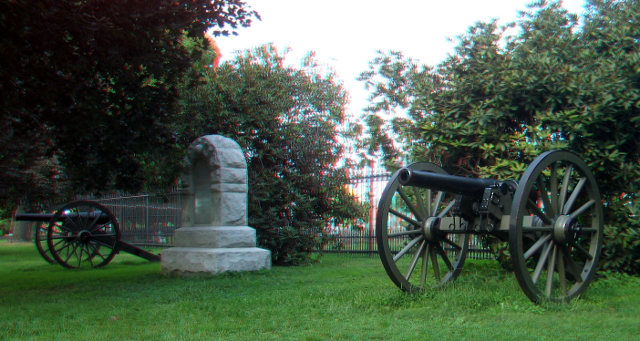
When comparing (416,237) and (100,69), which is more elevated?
(100,69)

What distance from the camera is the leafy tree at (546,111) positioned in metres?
8.27

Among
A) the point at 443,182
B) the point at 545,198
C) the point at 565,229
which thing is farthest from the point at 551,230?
the point at 443,182

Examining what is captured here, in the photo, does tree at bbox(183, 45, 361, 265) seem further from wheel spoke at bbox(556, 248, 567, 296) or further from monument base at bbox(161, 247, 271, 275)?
wheel spoke at bbox(556, 248, 567, 296)

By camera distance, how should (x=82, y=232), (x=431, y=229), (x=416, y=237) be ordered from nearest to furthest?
(x=431, y=229) → (x=416, y=237) → (x=82, y=232)

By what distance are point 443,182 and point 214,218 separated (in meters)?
4.75

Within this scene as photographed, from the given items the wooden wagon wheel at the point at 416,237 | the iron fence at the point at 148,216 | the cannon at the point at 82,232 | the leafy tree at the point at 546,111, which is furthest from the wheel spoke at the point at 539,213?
the iron fence at the point at 148,216

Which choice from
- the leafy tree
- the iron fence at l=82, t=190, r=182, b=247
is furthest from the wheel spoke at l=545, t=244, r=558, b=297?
the iron fence at l=82, t=190, r=182, b=247

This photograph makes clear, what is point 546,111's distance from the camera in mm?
8734

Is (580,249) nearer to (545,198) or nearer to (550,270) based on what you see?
(550,270)

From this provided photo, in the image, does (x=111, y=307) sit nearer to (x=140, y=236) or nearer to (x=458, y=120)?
(x=458, y=120)

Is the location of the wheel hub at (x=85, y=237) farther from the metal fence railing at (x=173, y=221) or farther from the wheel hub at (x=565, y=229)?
the wheel hub at (x=565, y=229)

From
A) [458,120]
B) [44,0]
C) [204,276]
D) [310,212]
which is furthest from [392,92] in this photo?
[44,0]

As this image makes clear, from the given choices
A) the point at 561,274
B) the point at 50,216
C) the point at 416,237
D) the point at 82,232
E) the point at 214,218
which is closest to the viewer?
the point at 561,274

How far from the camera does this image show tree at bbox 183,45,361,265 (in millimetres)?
11633
